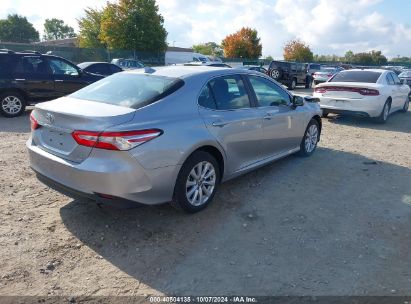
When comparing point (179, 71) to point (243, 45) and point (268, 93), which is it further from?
point (243, 45)

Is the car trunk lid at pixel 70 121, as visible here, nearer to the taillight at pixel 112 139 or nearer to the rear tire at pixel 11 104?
the taillight at pixel 112 139

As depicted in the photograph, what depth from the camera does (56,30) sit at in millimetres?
120000

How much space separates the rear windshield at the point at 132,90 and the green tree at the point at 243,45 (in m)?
62.6

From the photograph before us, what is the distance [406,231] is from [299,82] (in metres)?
21.5

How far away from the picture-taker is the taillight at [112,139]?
338 cm

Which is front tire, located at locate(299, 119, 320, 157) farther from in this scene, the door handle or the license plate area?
the license plate area

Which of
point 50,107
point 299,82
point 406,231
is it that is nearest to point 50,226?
point 50,107

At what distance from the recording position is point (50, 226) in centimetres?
400

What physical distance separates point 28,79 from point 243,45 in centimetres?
5909

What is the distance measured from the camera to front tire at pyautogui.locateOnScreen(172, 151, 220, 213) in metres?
3.98

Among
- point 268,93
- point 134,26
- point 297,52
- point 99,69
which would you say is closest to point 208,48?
point 297,52

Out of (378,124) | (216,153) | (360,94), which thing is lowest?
(378,124)

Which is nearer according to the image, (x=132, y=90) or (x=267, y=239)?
(x=267, y=239)

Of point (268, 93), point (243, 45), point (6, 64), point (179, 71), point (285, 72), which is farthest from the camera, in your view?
point (243, 45)
